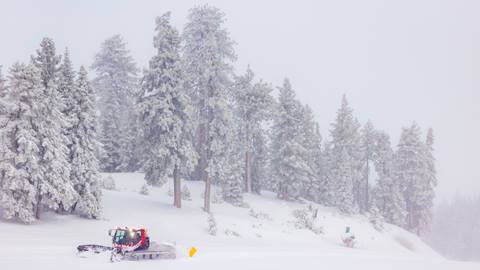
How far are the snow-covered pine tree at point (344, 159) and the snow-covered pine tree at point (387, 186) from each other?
3314 millimetres

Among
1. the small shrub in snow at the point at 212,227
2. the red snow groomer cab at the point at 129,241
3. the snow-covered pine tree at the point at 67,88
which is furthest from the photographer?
the small shrub in snow at the point at 212,227

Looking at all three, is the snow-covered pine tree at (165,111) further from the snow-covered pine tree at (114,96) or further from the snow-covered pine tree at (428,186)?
the snow-covered pine tree at (428,186)

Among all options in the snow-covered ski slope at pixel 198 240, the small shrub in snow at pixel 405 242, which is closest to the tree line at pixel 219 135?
the snow-covered ski slope at pixel 198 240

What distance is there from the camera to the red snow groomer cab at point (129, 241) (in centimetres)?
1939

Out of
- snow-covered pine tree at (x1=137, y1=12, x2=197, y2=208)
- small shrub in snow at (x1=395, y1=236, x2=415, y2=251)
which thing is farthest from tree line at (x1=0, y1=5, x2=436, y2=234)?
small shrub in snow at (x1=395, y1=236, x2=415, y2=251)

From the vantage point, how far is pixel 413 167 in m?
66.3

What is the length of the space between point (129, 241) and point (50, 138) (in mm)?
10443

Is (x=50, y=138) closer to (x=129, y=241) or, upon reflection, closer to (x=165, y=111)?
(x=165, y=111)

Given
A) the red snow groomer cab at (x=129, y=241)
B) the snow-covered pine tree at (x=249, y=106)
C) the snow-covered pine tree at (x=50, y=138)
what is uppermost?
the snow-covered pine tree at (x=249, y=106)

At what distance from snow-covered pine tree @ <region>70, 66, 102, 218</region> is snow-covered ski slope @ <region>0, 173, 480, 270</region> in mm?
1108

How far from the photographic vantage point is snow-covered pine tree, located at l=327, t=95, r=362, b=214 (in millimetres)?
61125

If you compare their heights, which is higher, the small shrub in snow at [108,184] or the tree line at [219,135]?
the tree line at [219,135]

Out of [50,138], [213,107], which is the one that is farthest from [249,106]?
[50,138]

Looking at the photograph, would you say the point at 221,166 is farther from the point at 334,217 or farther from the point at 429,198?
the point at 429,198
